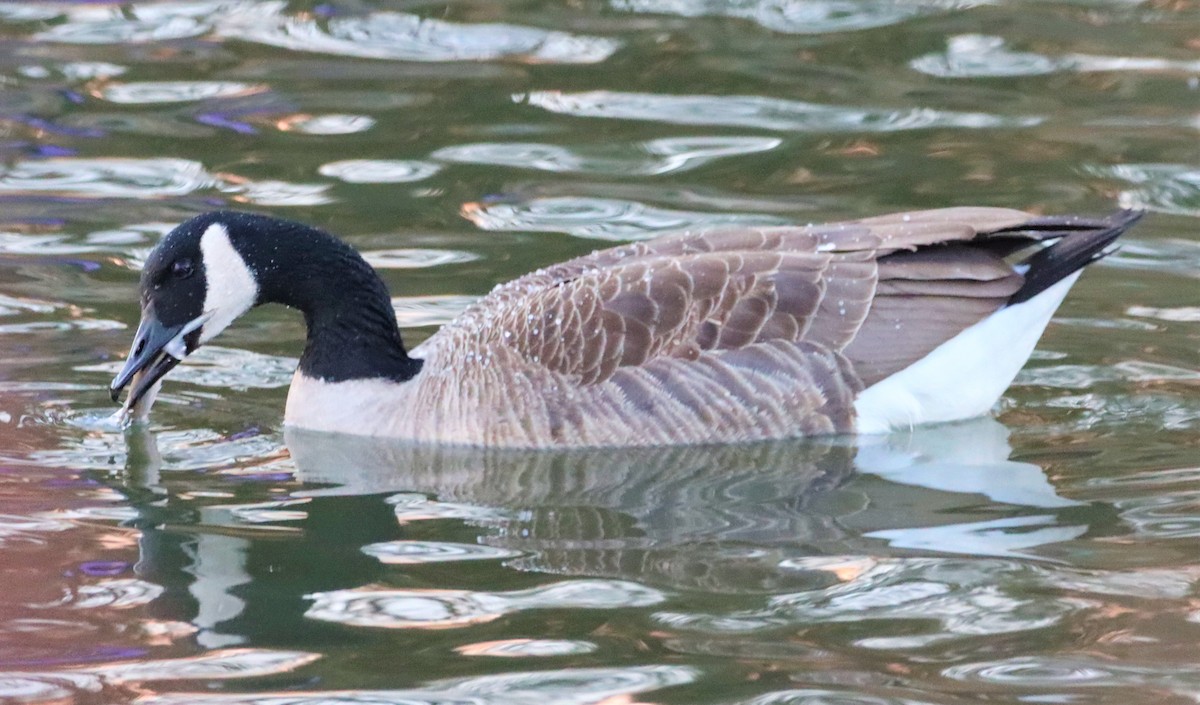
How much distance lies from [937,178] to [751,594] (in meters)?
6.01

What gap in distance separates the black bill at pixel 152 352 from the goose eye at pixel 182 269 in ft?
0.68

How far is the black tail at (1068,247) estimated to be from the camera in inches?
336

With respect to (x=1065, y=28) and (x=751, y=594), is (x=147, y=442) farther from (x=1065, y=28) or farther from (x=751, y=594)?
(x=1065, y=28)

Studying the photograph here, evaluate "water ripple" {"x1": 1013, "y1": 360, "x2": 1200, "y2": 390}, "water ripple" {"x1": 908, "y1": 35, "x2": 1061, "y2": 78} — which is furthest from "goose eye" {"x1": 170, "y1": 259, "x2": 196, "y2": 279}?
"water ripple" {"x1": 908, "y1": 35, "x2": 1061, "y2": 78}

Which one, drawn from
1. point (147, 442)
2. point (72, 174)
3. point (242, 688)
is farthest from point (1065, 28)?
point (242, 688)

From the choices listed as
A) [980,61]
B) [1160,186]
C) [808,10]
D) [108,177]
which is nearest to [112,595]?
[108,177]

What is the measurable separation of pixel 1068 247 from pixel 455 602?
350 centimetres

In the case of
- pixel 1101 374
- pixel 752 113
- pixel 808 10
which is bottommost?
pixel 1101 374

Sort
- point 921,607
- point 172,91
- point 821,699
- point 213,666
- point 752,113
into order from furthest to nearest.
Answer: point 172,91
point 752,113
point 921,607
point 213,666
point 821,699

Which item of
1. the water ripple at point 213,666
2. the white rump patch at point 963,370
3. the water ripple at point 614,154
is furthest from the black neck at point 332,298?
the water ripple at point 614,154

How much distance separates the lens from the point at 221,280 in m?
8.67

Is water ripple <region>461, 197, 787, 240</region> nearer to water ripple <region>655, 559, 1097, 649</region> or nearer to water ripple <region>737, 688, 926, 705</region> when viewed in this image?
water ripple <region>655, 559, 1097, 649</region>

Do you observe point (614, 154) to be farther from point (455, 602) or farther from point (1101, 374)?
point (455, 602)

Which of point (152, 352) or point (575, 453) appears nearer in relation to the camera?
point (152, 352)
